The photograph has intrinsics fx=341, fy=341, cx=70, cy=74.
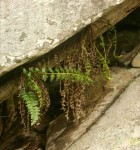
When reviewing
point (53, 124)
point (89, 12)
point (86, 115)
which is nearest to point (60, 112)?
point (53, 124)

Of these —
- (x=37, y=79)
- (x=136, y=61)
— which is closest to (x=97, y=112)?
(x=37, y=79)

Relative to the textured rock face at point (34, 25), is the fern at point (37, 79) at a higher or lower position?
lower

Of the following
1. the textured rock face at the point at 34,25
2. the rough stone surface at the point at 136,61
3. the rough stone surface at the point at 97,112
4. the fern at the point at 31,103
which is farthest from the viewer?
the rough stone surface at the point at 136,61

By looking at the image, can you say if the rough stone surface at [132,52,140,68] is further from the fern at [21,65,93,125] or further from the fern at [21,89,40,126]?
the fern at [21,89,40,126]

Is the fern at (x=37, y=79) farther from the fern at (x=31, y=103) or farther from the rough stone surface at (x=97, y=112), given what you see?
the rough stone surface at (x=97, y=112)

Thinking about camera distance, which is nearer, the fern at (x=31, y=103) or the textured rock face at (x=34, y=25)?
the textured rock face at (x=34, y=25)

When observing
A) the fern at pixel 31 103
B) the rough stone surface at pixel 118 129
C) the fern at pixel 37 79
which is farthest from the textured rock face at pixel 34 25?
the rough stone surface at pixel 118 129
